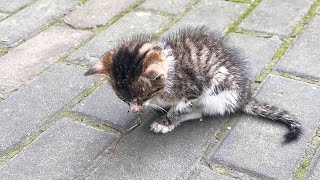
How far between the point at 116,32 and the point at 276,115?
177cm

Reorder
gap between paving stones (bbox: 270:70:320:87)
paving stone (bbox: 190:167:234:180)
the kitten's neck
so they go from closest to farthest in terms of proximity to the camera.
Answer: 1. paving stone (bbox: 190:167:234:180)
2. the kitten's neck
3. gap between paving stones (bbox: 270:70:320:87)

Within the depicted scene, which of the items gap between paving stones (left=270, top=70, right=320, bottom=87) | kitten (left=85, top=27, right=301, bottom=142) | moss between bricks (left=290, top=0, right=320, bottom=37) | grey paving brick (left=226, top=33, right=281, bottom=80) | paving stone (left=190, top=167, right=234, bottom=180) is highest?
kitten (left=85, top=27, right=301, bottom=142)

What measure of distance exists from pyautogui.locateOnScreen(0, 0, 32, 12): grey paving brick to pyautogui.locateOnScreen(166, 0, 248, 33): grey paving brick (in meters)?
1.60

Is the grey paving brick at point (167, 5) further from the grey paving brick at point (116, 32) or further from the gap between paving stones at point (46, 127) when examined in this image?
the gap between paving stones at point (46, 127)

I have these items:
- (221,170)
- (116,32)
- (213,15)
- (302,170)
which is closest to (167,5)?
(213,15)

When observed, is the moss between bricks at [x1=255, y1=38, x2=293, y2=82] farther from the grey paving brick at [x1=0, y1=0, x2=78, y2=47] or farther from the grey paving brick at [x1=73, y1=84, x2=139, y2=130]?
the grey paving brick at [x1=0, y1=0, x2=78, y2=47]

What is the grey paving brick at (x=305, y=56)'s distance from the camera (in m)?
3.73

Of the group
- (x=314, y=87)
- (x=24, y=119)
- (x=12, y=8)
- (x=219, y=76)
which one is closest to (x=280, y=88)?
(x=314, y=87)

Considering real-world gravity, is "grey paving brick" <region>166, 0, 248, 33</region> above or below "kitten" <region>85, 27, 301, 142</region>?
below

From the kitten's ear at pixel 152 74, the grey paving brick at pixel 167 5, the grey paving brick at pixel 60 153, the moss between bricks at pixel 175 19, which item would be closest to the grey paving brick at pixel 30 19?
the grey paving brick at pixel 167 5

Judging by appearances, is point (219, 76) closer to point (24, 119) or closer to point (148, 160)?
point (148, 160)

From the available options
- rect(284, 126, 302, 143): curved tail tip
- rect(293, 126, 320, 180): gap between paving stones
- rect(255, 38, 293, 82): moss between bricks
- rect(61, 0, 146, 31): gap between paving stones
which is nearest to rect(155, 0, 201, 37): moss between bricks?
rect(61, 0, 146, 31): gap between paving stones

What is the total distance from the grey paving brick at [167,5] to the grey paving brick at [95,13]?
167 millimetres

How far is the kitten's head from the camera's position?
111 inches
